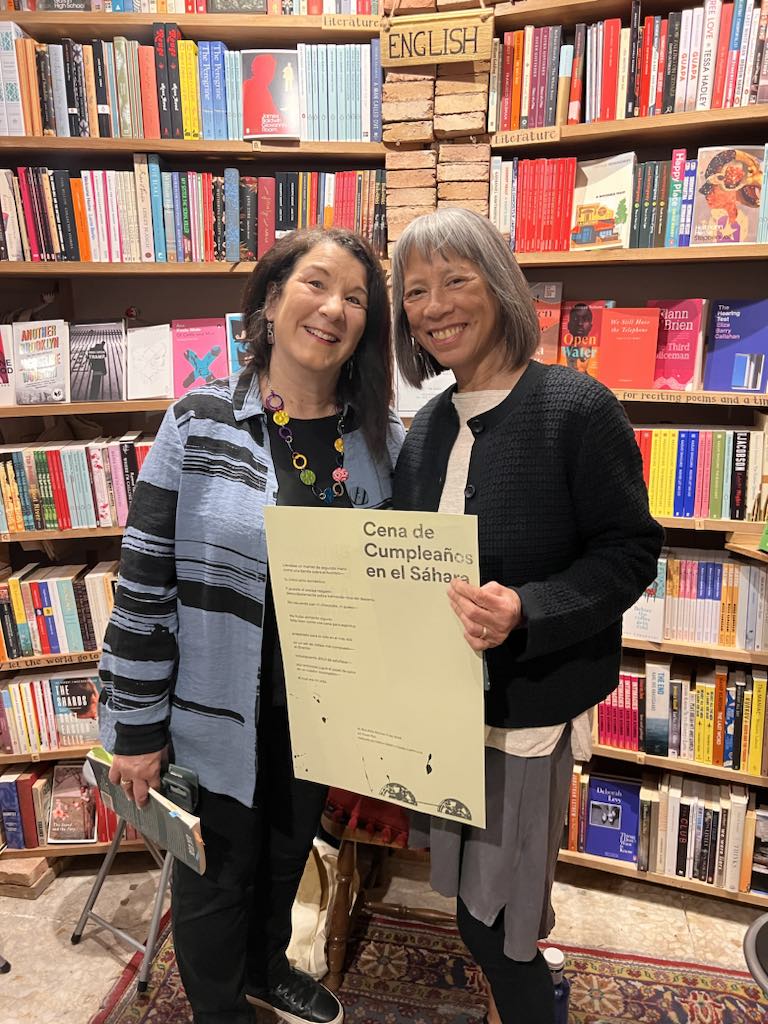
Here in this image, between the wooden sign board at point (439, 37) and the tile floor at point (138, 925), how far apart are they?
8.21 ft

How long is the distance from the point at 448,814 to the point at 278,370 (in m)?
0.84

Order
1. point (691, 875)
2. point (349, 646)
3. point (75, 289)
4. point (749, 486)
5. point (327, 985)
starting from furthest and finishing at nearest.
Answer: point (75, 289), point (691, 875), point (749, 486), point (327, 985), point (349, 646)

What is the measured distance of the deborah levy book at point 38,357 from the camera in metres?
2.02

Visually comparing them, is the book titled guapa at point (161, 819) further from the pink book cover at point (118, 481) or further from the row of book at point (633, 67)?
the row of book at point (633, 67)

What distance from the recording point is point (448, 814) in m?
1.12

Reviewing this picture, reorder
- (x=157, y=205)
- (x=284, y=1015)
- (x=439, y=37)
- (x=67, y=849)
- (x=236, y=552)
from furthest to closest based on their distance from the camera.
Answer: (x=67, y=849)
(x=157, y=205)
(x=439, y=37)
(x=284, y=1015)
(x=236, y=552)

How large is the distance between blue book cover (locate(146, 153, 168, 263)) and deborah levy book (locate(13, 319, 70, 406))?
14.0 inches

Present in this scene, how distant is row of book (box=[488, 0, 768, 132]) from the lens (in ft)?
5.76

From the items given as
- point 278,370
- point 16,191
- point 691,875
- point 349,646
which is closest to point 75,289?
point 16,191

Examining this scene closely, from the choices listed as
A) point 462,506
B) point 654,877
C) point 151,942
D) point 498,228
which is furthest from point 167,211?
point 654,877

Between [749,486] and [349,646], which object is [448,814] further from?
[749,486]

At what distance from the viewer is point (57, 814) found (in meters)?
2.25

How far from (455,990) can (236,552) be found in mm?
1412

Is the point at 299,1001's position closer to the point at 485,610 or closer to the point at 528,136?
the point at 485,610
